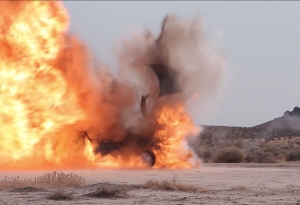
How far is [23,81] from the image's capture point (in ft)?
115

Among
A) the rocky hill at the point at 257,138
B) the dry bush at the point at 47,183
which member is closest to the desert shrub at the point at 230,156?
the rocky hill at the point at 257,138

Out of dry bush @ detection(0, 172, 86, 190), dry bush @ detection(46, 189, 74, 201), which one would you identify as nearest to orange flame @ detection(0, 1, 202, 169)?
dry bush @ detection(0, 172, 86, 190)

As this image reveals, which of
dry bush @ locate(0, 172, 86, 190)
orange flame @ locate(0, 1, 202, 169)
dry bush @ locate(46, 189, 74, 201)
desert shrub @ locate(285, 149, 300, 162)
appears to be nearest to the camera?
dry bush @ locate(46, 189, 74, 201)

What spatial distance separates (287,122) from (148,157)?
91.4 metres

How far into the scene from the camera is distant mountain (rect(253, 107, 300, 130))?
118312mm

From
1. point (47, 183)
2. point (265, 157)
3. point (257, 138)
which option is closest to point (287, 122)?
point (257, 138)

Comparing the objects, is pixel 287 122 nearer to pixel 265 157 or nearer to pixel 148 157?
pixel 265 157

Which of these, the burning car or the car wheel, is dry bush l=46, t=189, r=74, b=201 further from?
the car wheel

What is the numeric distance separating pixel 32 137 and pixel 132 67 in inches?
363

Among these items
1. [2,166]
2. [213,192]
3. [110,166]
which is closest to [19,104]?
[2,166]

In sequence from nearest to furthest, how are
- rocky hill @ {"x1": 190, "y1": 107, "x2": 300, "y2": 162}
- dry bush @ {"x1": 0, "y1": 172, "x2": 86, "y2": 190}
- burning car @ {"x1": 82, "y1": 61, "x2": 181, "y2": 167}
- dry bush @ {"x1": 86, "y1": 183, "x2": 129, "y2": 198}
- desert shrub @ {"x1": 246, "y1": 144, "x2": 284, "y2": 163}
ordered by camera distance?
dry bush @ {"x1": 86, "y1": 183, "x2": 129, "y2": 198}, dry bush @ {"x1": 0, "y1": 172, "x2": 86, "y2": 190}, burning car @ {"x1": 82, "y1": 61, "x2": 181, "y2": 167}, desert shrub @ {"x1": 246, "y1": 144, "x2": 284, "y2": 163}, rocky hill @ {"x1": 190, "y1": 107, "x2": 300, "y2": 162}

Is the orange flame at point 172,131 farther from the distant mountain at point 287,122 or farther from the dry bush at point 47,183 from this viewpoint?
the distant mountain at point 287,122

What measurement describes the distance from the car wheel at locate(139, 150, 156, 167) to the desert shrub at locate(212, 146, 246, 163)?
14.1 metres

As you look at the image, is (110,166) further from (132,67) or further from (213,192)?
(213,192)
